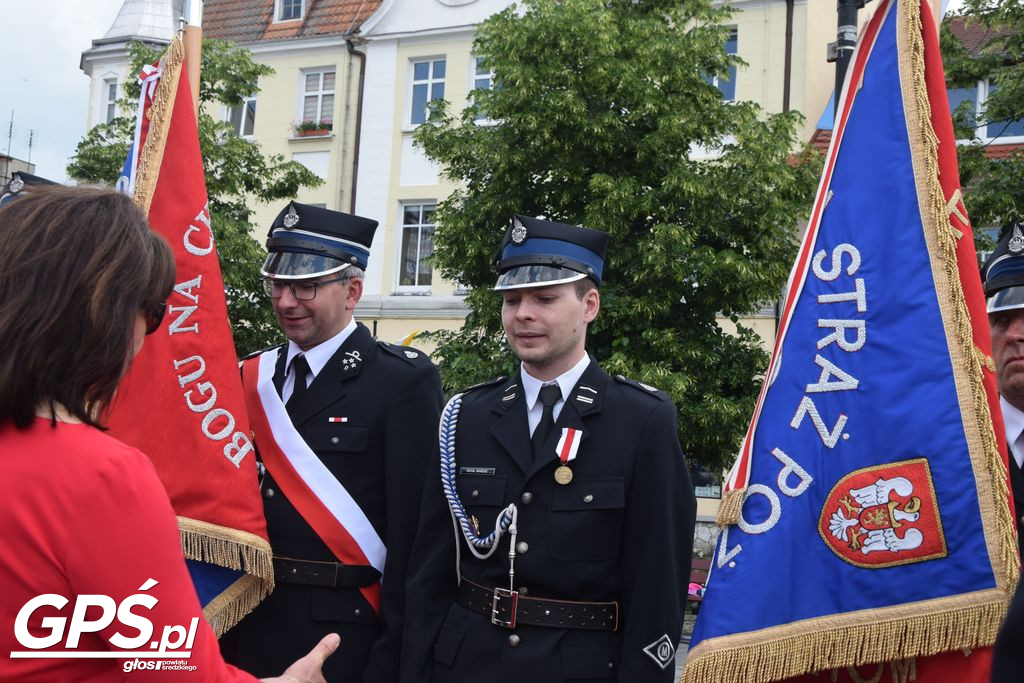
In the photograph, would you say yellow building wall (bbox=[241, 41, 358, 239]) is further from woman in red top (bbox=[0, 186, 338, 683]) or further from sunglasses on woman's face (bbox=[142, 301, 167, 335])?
woman in red top (bbox=[0, 186, 338, 683])

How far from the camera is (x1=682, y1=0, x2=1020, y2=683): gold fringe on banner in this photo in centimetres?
305

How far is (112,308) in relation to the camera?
1990 millimetres

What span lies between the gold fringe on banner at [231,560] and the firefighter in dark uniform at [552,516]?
0.58 meters

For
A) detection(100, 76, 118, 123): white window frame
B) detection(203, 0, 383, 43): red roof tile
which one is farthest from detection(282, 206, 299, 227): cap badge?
detection(100, 76, 118, 123): white window frame

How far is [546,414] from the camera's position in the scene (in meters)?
3.72

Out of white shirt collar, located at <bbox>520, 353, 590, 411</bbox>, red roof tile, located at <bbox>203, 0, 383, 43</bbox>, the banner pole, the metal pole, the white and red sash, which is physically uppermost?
red roof tile, located at <bbox>203, 0, 383, 43</bbox>

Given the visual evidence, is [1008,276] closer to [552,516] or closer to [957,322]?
[957,322]

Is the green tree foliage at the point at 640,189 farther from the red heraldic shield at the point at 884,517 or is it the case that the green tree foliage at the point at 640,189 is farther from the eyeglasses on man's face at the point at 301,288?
the red heraldic shield at the point at 884,517

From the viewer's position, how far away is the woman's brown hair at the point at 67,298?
192 cm

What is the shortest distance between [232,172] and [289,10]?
985 centimetres

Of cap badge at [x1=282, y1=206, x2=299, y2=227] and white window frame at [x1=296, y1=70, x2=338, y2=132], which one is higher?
white window frame at [x1=296, y1=70, x2=338, y2=132]

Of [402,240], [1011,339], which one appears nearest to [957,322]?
[1011,339]

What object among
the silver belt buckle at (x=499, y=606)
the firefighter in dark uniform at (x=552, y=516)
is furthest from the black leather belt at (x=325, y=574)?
the silver belt buckle at (x=499, y=606)

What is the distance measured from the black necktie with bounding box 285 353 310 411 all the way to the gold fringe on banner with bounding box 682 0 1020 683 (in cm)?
175
